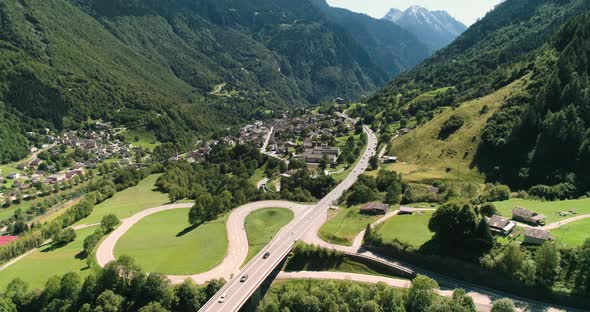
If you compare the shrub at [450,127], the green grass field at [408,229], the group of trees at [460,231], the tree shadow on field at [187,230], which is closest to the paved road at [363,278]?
the group of trees at [460,231]

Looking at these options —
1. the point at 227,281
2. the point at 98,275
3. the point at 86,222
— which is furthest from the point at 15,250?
the point at 227,281

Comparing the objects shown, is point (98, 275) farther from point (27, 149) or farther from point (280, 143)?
point (27, 149)

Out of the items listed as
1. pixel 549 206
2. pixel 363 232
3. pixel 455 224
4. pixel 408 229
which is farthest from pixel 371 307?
pixel 549 206

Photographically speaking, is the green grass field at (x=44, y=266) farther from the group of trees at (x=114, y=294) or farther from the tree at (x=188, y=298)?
the tree at (x=188, y=298)

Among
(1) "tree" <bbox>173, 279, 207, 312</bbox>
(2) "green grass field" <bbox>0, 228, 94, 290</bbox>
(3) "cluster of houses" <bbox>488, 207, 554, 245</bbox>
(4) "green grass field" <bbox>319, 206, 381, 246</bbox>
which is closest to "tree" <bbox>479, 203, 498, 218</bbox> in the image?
(3) "cluster of houses" <bbox>488, 207, 554, 245</bbox>

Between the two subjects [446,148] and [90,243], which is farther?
[446,148]

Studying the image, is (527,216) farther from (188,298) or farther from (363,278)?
(188,298)
